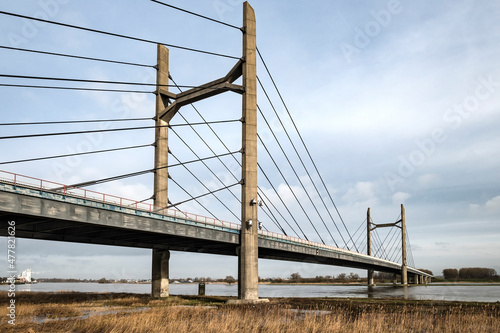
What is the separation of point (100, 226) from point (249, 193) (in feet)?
47.7

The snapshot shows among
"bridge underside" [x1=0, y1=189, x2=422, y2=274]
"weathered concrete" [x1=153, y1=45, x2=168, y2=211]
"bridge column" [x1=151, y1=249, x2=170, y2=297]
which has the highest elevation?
"weathered concrete" [x1=153, y1=45, x2=168, y2=211]

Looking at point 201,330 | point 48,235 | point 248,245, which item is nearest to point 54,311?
point 48,235

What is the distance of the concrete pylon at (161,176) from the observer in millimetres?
44250

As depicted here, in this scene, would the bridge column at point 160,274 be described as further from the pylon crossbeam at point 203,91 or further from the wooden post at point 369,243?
the wooden post at point 369,243

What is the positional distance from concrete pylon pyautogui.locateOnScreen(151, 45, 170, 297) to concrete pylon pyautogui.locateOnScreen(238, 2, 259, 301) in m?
8.63

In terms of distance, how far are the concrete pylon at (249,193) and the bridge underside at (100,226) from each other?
8.90 feet

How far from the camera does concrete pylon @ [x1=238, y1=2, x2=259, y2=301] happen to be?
40.5 meters

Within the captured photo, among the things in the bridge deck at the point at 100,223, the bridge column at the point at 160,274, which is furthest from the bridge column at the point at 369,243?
the bridge column at the point at 160,274

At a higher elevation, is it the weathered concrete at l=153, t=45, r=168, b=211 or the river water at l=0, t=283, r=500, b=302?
the weathered concrete at l=153, t=45, r=168, b=211

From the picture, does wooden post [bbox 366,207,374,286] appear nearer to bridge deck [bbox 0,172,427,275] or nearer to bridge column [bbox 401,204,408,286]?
→ bridge column [bbox 401,204,408,286]

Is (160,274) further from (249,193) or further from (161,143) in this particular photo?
(161,143)

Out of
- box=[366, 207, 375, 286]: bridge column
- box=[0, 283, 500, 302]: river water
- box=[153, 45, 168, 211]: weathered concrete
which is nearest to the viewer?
box=[153, 45, 168, 211]: weathered concrete

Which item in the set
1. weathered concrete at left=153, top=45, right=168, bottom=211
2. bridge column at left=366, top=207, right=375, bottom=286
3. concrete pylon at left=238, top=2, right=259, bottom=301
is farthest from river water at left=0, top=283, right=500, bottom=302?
weathered concrete at left=153, top=45, right=168, bottom=211

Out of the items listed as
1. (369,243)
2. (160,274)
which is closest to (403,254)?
(369,243)
